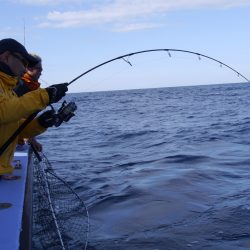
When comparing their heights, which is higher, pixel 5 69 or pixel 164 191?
pixel 5 69

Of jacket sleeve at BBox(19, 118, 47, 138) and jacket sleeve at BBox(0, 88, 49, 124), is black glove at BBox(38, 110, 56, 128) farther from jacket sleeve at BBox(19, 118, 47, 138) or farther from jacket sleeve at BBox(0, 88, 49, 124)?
jacket sleeve at BBox(0, 88, 49, 124)

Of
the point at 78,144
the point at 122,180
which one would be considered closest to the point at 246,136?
the point at 78,144

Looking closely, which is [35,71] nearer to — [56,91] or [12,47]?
[12,47]

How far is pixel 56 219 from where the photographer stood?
15.4 ft

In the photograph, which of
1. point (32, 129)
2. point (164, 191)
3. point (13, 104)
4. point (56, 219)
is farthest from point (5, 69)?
point (164, 191)

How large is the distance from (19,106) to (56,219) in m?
2.00

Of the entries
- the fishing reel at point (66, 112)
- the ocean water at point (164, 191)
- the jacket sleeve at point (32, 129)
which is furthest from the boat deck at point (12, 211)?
the ocean water at point (164, 191)

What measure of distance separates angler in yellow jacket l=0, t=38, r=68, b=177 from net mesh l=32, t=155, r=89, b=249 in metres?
1.03

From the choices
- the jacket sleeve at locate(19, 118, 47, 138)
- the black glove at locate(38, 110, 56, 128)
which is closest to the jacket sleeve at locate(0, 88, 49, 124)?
the black glove at locate(38, 110, 56, 128)

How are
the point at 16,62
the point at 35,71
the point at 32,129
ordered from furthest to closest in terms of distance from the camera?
1. the point at 35,71
2. the point at 32,129
3. the point at 16,62

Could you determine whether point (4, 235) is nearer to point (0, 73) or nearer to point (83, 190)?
point (0, 73)

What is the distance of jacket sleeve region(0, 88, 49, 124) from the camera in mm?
3049

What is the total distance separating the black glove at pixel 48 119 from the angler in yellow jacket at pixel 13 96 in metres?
0.37

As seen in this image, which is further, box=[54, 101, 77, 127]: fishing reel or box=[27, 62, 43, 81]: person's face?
box=[27, 62, 43, 81]: person's face
